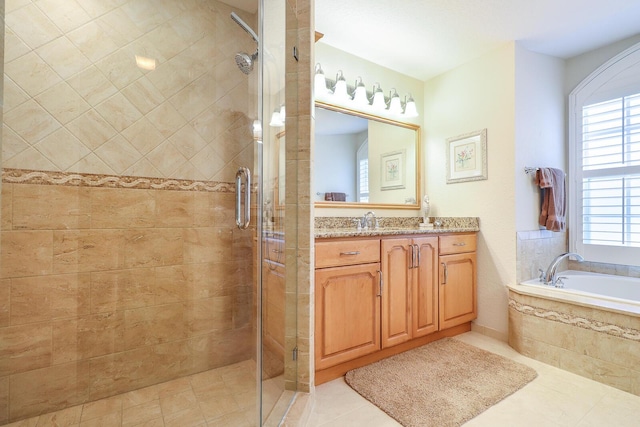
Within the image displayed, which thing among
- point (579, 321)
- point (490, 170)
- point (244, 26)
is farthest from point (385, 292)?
point (244, 26)

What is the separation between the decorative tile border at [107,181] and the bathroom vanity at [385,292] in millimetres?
708

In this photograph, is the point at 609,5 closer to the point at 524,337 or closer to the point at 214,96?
the point at 524,337

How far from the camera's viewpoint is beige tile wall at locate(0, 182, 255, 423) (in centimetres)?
139

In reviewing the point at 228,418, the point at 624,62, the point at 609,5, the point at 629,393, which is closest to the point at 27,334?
the point at 228,418

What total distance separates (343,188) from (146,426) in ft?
6.13

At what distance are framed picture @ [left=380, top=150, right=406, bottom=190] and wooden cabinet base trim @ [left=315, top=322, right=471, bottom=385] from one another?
1263 millimetres

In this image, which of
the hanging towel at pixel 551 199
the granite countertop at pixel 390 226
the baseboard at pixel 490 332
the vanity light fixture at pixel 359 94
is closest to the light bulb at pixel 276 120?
the granite countertop at pixel 390 226

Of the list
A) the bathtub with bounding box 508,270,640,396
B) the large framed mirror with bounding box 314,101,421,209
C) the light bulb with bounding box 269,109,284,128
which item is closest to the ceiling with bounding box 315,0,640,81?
the large framed mirror with bounding box 314,101,421,209

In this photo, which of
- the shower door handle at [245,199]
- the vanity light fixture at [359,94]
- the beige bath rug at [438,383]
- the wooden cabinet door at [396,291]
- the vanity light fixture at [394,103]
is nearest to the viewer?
the beige bath rug at [438,383]

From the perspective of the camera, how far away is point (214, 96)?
1.83 m

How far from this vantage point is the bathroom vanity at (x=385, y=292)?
1.72 meters

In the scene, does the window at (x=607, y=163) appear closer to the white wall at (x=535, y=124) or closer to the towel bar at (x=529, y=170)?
the white wall at (x=535, y=124)

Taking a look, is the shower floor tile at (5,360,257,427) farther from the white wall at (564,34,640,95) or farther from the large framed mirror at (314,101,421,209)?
the white wall at (564,34,640,95)

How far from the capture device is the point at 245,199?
1751 millimetres
